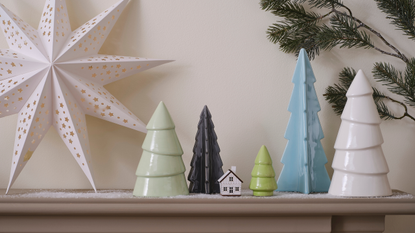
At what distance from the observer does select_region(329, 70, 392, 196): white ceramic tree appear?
2.30 ft

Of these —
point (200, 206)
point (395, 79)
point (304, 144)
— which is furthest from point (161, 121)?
point (395, 79)

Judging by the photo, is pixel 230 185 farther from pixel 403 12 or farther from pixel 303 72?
pixel 403 12

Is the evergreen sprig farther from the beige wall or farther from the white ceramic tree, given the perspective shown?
the white ceramic tree

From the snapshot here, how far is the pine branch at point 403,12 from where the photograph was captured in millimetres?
867

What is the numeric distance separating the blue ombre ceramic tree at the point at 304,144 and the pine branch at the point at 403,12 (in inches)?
12.6

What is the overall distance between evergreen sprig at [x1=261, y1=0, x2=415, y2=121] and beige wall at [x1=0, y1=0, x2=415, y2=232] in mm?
28

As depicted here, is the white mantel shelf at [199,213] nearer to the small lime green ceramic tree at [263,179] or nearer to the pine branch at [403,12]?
the small lime green ceramic tree at [263,179]

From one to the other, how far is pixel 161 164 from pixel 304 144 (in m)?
0.37

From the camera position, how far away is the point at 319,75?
0.92 m

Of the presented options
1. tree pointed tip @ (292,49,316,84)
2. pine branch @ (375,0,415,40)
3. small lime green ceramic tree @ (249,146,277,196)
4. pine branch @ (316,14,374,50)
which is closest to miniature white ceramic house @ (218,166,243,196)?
small lime green ceramic tree @ (249,146,277,196)

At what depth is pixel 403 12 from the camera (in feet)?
2.87

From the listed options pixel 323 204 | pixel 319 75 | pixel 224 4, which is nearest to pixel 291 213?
pixel 323 204

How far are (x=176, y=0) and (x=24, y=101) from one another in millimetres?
523

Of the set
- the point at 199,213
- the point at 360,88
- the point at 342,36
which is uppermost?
the point at 342,36
